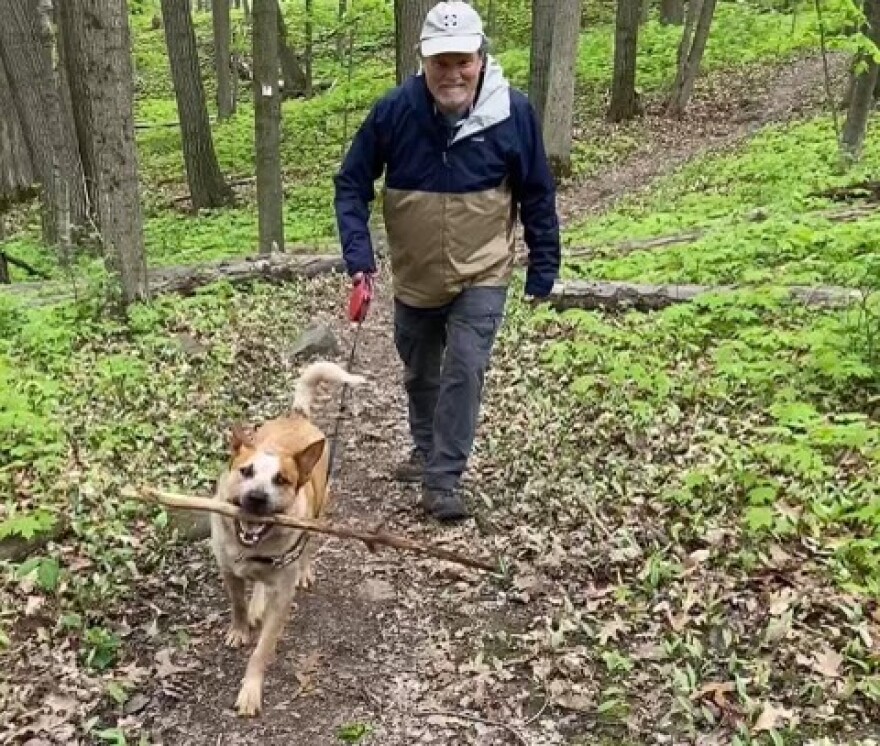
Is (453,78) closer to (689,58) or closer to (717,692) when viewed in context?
(717,692)

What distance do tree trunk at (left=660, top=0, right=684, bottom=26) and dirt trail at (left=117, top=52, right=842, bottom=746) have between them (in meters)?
27.6

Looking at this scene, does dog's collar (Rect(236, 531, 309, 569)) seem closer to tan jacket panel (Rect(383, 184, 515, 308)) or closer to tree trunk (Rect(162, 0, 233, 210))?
tan jacket panel (Rect(383, 184, 515, 308))

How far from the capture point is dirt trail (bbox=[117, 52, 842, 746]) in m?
4.21

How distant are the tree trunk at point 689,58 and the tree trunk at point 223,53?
1123 cm

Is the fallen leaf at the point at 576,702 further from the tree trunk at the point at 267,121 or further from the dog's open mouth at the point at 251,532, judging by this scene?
the tree trunk at the point at 267,121

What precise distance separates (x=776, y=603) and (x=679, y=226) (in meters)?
8.28

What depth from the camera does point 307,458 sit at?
4215 millimetres

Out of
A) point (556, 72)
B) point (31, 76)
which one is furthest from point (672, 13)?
point (31, 76)

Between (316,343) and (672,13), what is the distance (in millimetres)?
26305

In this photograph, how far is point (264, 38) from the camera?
492 inches

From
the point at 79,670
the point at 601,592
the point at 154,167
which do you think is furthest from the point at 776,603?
the point at 154,167

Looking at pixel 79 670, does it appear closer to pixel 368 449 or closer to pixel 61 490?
pixel 61 490

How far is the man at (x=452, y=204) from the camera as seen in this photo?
5.24 metres

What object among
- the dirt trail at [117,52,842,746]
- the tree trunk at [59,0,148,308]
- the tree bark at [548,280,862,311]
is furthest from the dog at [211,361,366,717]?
the tree bark at [548,280,862,311]
